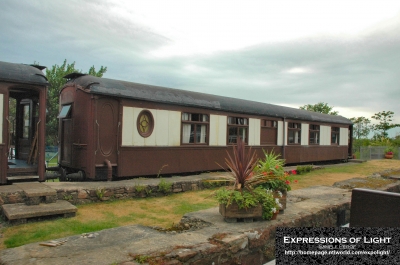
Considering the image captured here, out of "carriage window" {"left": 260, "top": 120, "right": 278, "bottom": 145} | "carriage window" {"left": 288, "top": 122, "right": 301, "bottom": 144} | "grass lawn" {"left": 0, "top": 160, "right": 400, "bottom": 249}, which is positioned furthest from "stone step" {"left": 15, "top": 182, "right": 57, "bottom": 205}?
"carriage window" {"left": 288, "top": 122, "right": 301, "bottom": 144}

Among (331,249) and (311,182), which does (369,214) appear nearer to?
(331,249)

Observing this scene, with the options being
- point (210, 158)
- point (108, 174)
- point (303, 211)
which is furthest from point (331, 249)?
point (210, 158)

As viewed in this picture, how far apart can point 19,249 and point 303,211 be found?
4119 millimetres

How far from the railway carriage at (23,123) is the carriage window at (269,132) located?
8900 mm

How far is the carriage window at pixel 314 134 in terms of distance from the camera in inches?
686

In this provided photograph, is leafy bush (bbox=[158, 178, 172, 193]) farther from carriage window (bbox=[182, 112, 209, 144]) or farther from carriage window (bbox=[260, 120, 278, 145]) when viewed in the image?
carriage window (bbox=[260, 120, 278, 145])

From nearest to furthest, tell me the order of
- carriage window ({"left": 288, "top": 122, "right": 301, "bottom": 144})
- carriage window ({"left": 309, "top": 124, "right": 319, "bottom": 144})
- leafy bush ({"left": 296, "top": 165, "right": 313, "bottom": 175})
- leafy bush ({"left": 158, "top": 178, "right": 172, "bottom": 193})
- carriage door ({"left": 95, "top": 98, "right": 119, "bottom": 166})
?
leafy bush ({"left": 158, "top": 178, "right": 172, "bottom": 193})
carriage door ({"left": 95, "top": 98, "right": 119, "bottom": 166})
leafy bush ({"left": 296, "top": 165, "right": 313, "bottom": 175})
carriage window ({"left": 288, "top": 122, "right": 301, "bottom": 144})
carriage window ({"left": 309, "top": 124, "right": 319, "bottom": 144})

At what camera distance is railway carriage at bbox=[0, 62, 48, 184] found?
7.13 m

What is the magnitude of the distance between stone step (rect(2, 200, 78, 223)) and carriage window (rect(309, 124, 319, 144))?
13933 millimetres

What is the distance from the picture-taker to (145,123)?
9789 mm

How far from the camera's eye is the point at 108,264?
10.1 ft

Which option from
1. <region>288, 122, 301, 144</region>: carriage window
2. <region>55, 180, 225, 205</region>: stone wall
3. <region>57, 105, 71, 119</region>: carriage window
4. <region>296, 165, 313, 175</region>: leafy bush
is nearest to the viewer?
<region>55, 180, 225, 205</region>: stone wall

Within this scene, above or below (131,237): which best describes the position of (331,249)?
above

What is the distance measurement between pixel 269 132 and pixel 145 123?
21.9 feet
